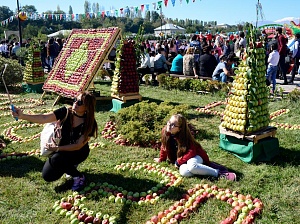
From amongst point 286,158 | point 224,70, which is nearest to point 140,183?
point 286,158

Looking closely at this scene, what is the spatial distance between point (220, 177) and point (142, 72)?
945 cm

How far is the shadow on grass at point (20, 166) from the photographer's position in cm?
545

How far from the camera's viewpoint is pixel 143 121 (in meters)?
7.11

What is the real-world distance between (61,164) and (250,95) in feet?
10.1

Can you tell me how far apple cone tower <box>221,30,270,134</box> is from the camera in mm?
5461

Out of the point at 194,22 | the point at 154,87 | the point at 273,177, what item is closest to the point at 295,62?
the point at 154,87

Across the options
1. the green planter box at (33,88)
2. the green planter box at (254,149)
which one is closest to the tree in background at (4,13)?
the green planter box at (33,88)

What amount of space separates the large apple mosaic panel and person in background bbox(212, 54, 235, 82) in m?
3.47

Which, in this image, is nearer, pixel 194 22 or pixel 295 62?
pixel 295 62

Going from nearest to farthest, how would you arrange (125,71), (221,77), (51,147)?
(51,147), (125,71), (221,77)

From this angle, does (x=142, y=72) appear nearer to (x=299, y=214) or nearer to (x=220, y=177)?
(x=220, y=177)

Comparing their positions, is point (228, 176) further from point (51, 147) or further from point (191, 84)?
point (191, 84)

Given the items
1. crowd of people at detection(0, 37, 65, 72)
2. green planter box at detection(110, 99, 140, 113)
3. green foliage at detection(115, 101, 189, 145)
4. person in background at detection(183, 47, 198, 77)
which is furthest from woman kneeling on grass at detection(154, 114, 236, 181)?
crowd of people at detection(0, 37, 65, 72)

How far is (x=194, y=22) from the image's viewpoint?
282 ft
